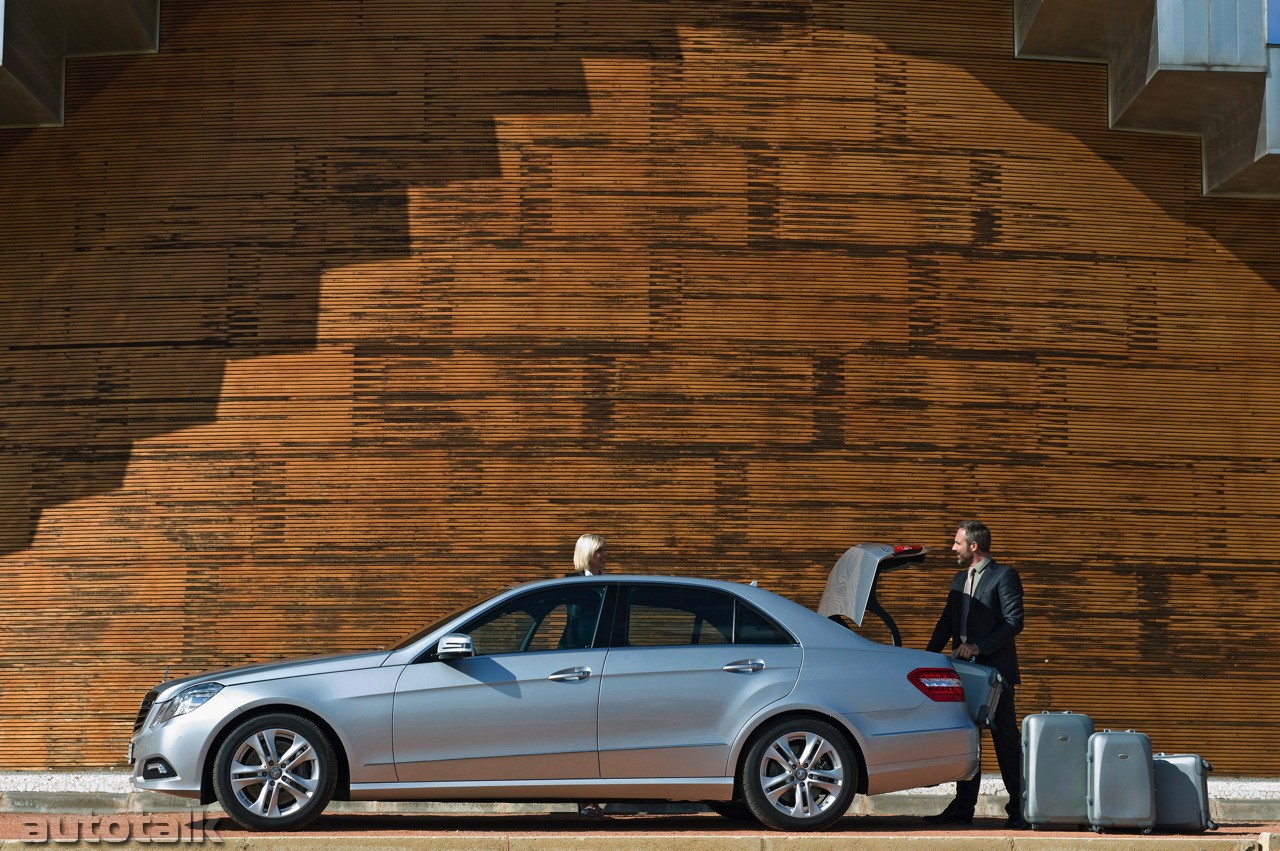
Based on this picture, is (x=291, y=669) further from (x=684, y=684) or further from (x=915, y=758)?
(x=915, y=758)

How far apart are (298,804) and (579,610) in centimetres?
195

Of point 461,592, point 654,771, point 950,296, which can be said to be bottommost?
point 654,771

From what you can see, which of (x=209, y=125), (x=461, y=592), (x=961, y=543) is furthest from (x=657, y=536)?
(x=209, y=125)

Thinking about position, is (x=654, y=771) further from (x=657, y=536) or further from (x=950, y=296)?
(x=950, y=296)

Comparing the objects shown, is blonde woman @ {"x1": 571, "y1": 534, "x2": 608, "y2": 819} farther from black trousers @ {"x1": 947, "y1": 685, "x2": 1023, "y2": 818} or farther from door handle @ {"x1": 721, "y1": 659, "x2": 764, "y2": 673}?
black trousers @ {"x1": 947, "y1": 685, "x2": 1023, "y2": 818}

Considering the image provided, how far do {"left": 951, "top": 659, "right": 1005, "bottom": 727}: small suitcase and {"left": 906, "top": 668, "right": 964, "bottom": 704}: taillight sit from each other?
23cm

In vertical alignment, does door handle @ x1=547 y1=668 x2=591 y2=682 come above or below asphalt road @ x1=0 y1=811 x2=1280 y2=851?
above

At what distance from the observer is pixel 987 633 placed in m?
9.27

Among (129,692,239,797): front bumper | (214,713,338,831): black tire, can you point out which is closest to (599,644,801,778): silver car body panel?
(214,713,338,831): black tire

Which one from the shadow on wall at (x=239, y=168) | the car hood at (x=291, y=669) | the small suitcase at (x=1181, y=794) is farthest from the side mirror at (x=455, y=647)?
the shadow on wall at (x=239, y=168)

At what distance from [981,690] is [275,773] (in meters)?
4.28

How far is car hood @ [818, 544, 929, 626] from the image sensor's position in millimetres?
8828

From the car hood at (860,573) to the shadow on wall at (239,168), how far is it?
4.20m

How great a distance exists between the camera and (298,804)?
7.80 m
